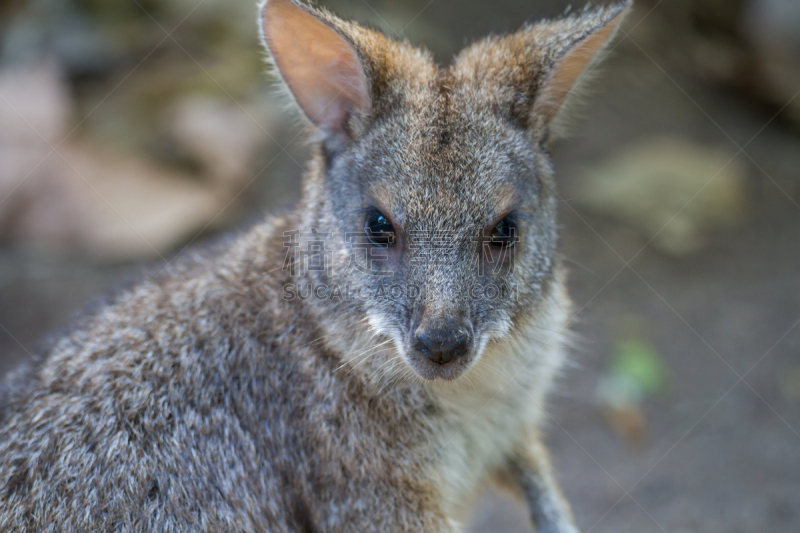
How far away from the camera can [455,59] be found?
4234 millimetres

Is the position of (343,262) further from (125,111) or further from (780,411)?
(125,111)

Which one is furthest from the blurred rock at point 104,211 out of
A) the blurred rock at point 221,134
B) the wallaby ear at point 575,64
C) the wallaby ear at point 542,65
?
the wallaby ear at point 575,64

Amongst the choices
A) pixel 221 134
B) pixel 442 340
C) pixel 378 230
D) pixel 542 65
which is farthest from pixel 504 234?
pixel 221 134

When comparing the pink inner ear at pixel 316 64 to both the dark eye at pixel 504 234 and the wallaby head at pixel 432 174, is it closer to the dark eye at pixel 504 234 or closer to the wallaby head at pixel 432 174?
the wallaby head at pixel 432 174

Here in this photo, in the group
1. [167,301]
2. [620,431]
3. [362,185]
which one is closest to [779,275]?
[620,431]

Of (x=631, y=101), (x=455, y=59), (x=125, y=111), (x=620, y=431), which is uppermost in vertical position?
(x=455, y=59)

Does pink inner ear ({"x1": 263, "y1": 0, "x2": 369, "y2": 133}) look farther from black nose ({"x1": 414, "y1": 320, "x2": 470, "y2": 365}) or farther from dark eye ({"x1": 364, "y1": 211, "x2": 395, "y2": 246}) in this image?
black nose ({"x1": 414, "y1": 320, "x2": 470, "y2": 365})

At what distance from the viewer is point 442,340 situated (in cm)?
324

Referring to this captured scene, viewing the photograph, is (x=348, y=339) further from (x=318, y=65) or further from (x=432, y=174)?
(x=318, y=65)

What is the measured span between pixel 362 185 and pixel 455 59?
3.45ft

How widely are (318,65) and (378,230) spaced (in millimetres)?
920

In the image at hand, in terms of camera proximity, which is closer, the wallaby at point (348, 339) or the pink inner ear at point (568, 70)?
the wallaby at point (348, 339)

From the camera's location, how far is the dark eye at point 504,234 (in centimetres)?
364

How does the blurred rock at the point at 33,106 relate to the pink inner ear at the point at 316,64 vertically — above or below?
below
